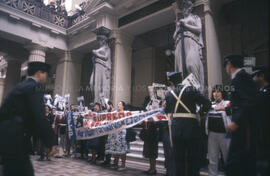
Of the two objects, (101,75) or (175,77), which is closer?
(175,77)

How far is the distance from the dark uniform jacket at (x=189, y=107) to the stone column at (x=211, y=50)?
12.8 feet

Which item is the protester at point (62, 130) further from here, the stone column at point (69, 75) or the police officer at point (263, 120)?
the police officer at point (263, 120)

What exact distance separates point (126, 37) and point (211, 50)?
5318mm

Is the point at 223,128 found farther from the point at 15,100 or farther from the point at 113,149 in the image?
the point at 15,100

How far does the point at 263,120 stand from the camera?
2.14 m

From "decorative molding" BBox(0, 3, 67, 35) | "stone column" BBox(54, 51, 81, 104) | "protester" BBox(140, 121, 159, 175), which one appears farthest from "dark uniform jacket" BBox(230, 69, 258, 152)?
"stone column" BBox(54, 51, 81, 104)

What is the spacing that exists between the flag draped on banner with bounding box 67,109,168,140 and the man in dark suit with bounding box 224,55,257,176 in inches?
106

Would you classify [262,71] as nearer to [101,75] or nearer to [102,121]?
[102,121]

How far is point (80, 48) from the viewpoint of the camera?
1360 centimetres

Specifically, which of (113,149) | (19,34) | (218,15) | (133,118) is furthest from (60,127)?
(218,15)

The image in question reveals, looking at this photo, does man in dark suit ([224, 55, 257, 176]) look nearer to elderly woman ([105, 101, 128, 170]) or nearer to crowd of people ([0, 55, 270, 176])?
crowd of people ([0, 55, 270, 176])

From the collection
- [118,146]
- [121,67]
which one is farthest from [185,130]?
[121,67]

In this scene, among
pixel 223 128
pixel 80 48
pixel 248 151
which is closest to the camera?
pixel 248 151

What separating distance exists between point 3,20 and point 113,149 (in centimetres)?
971
